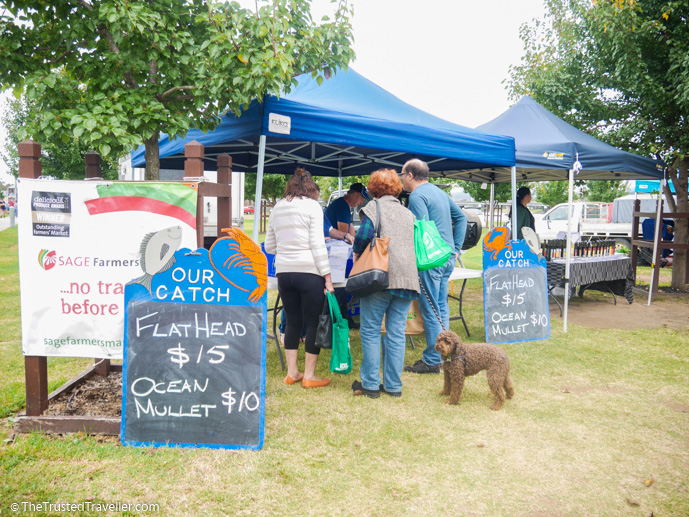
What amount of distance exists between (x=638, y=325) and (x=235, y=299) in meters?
5.65

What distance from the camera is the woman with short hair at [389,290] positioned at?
3.41m

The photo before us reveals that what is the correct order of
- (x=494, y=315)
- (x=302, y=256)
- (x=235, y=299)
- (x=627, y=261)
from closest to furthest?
1. (x=235, y=299)
2. (x=302, y=256)
3. (x=494, y=315)
4. (x=627, y=261)

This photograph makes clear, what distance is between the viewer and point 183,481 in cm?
243

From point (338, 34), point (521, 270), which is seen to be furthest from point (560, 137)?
point (338, 34)

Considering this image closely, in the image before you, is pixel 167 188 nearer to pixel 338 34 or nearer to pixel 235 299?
pixel 235 299

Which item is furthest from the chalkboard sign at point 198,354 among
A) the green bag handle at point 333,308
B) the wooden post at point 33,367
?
the green bag handle at point 333,308

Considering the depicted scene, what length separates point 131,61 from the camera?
3.17 metres

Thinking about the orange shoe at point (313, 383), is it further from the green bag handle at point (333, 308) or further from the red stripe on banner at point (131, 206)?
the red stripe on banner at point (131, 206)

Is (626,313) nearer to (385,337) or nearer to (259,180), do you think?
(385,337)

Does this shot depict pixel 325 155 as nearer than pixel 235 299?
No

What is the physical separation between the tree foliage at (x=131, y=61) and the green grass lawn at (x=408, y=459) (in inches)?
70.6

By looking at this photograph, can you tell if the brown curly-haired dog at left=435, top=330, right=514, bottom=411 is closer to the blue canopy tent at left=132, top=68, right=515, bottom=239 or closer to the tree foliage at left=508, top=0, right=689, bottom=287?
the blue canopy tent at left=132, top=68, right=515, bottom=239

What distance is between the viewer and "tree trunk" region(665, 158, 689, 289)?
8.38 meters

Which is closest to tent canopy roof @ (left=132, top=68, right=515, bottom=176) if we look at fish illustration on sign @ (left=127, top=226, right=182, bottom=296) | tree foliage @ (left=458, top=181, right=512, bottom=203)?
fish illustration on sign @ (left=127, top=226, right=182, bottom=296)
